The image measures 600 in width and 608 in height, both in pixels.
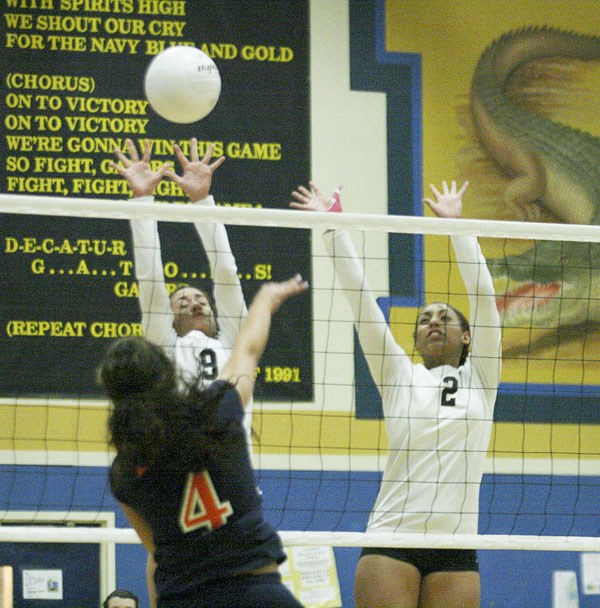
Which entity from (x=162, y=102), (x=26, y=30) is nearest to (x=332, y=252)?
(x=162, y=102)

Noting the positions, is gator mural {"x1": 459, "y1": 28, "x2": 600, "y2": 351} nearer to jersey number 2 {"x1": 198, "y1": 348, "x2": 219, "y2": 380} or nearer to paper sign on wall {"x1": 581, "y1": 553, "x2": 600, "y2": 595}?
paper sign on wall {"x1": 581, "y1": 553, "x2": 600, "y2": 595}

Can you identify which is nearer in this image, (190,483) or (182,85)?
(190,483)

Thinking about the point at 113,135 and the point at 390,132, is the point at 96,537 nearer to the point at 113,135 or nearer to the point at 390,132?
the point at 113,135

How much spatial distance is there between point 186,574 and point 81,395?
417 cm

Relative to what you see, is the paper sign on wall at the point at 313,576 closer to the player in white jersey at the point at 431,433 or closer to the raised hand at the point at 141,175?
the player in white jersey at the point at 431,433

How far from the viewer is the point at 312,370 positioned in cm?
720

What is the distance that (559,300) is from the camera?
7.65 m

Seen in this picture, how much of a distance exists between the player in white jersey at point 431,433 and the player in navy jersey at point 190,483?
5.94 ft

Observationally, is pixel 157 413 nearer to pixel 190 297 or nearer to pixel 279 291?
pixel 279 291

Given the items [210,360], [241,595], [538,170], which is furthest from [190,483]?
[538,170]

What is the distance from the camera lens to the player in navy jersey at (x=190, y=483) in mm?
2697

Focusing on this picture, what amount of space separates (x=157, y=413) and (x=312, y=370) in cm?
447

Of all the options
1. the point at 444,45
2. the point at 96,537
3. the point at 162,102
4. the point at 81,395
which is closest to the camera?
the point at 96,537

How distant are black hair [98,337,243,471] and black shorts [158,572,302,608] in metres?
0.28
